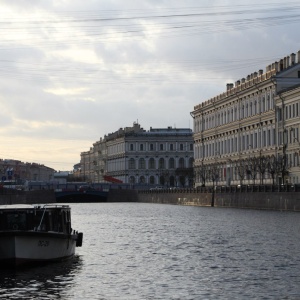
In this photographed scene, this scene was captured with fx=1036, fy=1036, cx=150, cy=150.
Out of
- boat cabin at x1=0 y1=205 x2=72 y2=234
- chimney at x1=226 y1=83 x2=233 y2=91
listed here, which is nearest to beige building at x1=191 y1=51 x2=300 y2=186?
chimney at x1=226 y1=83 x2=233 y2=91

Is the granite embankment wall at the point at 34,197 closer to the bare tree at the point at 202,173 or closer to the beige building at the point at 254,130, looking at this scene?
the beige building at the point at 254,130

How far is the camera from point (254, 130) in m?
128

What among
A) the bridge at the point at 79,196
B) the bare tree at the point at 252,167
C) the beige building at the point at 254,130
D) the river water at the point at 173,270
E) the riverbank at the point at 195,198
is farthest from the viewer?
the bridge at the point at 79,196

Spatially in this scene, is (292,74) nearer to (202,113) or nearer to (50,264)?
(202,113)

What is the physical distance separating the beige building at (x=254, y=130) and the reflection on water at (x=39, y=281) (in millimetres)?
65944

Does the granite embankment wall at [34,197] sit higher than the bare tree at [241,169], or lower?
lower

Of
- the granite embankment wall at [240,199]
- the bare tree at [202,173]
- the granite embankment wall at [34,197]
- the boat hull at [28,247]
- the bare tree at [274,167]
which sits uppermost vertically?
the bare tree at [202,173]

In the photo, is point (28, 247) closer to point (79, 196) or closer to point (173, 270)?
point (173, 270)

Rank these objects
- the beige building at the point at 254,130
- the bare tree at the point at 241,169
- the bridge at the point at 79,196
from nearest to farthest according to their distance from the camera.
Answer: the beige building at the point at 254,130
the bare tree at the point at 241,169
the bridge at the point at 79,196

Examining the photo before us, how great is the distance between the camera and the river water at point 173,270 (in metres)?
30.7

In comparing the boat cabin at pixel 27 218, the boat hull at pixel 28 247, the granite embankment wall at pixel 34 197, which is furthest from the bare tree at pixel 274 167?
the boat hull at pixel 28 247

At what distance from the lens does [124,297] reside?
29750 millimetres

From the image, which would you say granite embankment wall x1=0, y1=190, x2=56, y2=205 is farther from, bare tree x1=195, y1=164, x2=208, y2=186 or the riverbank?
bare tree x1=195, y1=164, x2=208, y2=186

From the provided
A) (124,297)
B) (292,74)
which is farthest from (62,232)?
(292,74)
